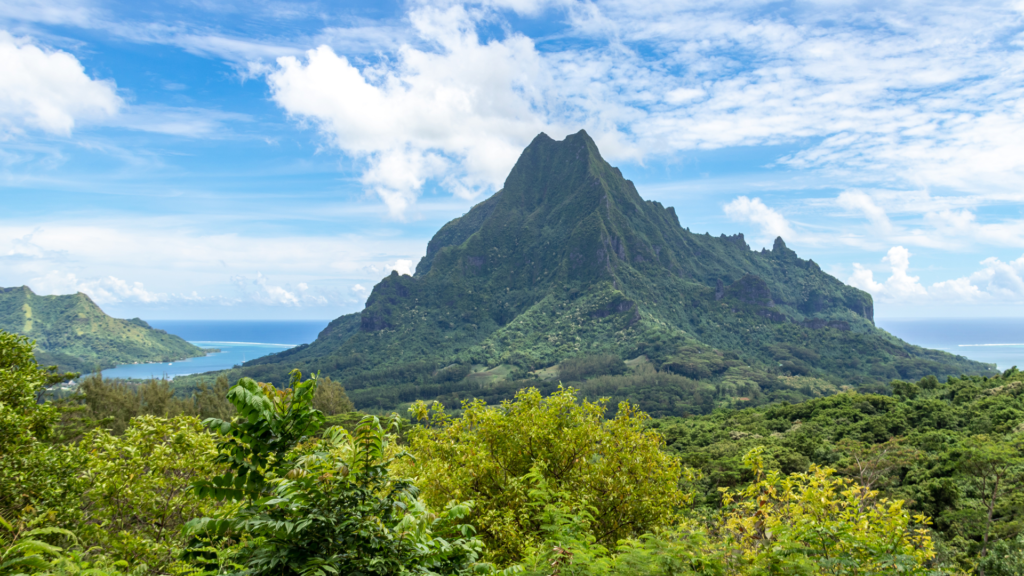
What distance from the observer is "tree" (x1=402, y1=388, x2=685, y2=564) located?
1241 cm

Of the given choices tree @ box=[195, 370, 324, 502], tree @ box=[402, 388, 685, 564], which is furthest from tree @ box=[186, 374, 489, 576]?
tree @ box=[402, 388, 685, 564]

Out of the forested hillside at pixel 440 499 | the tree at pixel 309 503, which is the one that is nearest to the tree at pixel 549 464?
the forested hillside at pixel 440 499

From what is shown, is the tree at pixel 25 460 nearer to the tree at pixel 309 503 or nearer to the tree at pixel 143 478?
the tree at pixel 143 478

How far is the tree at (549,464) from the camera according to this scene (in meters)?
12.4

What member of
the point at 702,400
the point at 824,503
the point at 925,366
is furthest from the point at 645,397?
the point at 824,503

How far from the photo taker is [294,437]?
16.5 feet

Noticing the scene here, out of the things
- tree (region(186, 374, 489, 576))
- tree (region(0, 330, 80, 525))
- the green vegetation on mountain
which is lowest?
the green vegetation on mountain

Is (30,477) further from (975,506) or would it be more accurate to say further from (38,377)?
(975,506)

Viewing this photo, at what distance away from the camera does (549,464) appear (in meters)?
14.4

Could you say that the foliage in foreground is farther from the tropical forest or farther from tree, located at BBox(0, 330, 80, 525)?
tree, located at BBox(0, 330, 80, 525)

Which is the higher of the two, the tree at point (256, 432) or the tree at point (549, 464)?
the tree at point (256, 432)

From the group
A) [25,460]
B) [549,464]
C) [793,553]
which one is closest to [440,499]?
[549,464]

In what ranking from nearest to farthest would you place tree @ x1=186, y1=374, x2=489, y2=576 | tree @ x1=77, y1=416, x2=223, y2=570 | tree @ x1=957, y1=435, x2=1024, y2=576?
Answer: tree @ x1=186, y1=374, x2=489, y2=576, tree @ x1=77, y1=416, x2=223, y2=570, tree @ x1=957, y1=435, x2=1024, y2=576

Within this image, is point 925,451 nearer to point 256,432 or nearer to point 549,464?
point 549,464
